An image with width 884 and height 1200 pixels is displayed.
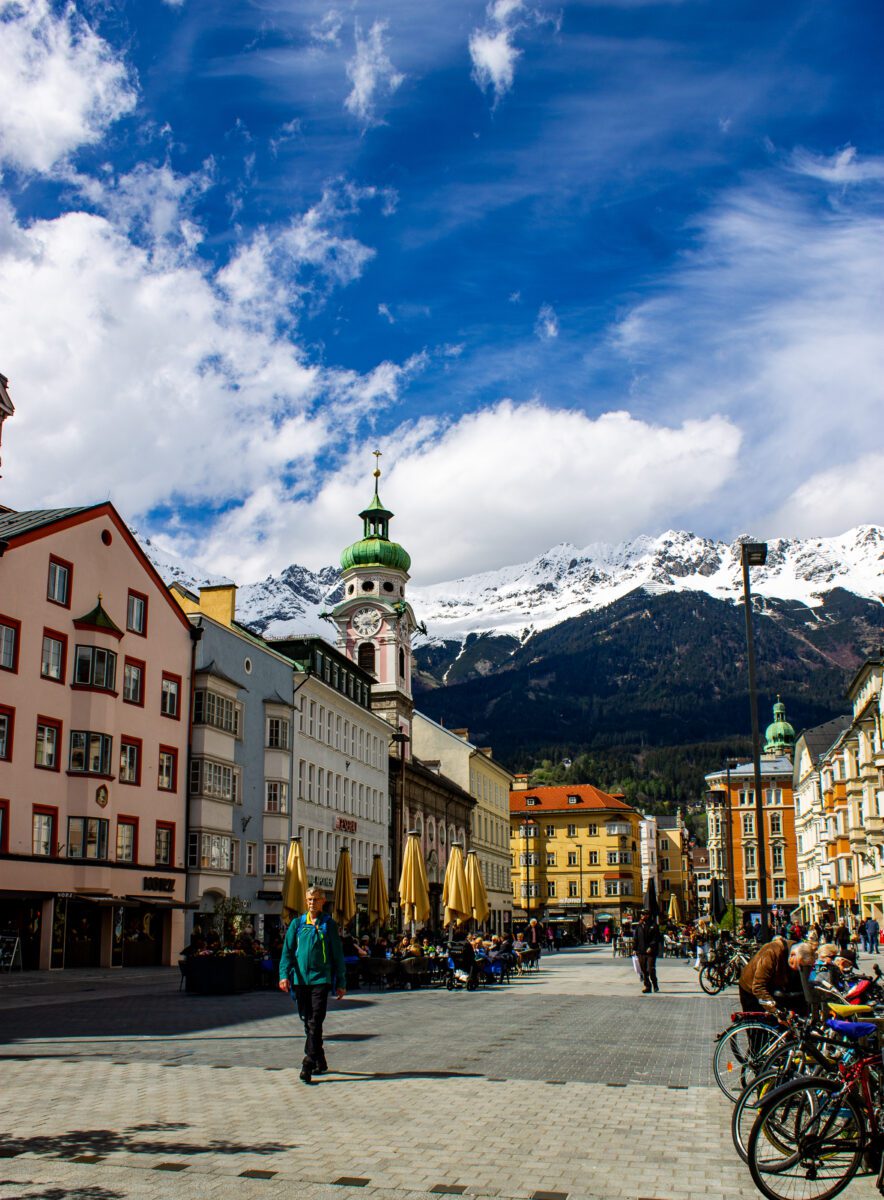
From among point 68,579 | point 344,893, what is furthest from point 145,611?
point 344,893

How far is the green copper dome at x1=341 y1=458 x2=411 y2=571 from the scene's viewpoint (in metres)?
96.5

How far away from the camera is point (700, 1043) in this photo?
59.8 feet

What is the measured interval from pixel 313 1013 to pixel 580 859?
11908 cm

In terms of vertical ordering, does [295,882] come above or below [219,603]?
below

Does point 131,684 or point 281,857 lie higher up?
point 131,684

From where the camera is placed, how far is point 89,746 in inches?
1563

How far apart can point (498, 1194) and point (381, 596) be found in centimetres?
8654

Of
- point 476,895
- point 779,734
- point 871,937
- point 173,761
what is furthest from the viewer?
point 779,734

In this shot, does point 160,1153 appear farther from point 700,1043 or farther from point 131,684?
point 131,684

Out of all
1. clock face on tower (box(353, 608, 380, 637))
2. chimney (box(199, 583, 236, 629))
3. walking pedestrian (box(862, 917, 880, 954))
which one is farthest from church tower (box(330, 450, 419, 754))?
walking pedestrian (box(862, 917, 880, 954))

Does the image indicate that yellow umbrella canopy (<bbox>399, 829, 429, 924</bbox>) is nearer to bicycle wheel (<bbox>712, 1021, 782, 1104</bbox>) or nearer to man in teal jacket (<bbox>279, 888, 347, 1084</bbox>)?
man in teal jacket (<bbox>279, 888, 347, 1084</bbox>)

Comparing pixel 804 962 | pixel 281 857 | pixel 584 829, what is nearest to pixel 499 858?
pixel 584 829

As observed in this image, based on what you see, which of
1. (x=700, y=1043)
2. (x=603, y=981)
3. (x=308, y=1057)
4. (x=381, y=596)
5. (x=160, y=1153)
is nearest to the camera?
(x=160, y=1153)

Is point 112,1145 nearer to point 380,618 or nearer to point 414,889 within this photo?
point 414,889
